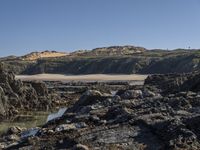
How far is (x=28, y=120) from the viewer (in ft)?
127

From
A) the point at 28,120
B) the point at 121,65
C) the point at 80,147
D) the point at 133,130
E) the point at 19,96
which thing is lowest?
the point at 28,120

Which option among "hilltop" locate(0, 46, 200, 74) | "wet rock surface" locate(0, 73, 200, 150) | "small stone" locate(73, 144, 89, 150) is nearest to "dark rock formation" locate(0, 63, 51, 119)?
"wet rock surface" locate(0, 73, 200, 150)

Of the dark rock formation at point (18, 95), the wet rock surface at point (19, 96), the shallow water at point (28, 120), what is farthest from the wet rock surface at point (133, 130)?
the dark rock formation at point (18, 95)

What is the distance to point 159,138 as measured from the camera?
17891 mm

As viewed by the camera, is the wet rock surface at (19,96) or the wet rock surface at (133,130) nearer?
the wet rock surface at (133,130)

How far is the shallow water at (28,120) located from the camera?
35.8 metres

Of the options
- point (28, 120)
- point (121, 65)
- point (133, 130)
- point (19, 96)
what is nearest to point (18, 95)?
point (19, 96)

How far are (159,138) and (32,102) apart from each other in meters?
29.5

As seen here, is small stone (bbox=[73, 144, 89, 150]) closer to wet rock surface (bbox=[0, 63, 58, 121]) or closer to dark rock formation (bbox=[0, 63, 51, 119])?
wet rock surface (bbox=[0, 63, 58, 121])

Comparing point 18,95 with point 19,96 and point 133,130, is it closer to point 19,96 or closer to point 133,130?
point 19,96

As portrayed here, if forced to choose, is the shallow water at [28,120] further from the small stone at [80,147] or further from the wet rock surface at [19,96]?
the small stone at [80,147]

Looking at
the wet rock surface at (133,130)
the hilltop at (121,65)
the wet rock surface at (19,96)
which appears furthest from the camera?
the hilltop at (121,65)

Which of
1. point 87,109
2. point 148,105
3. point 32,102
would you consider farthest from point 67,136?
point 32,102

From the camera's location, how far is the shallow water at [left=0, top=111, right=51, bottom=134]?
3578cm
